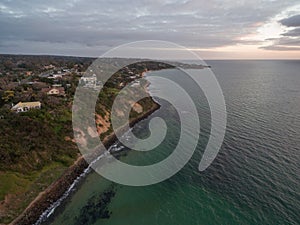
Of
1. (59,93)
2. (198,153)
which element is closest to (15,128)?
(59,93)

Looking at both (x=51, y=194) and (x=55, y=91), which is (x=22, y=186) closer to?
(x=51, y=194)

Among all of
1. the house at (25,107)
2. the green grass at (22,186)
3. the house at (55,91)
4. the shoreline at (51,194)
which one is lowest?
the shoreline at (51,194)

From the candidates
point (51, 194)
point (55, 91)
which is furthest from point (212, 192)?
point (55, 91)

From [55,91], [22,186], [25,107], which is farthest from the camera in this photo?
[55,91]

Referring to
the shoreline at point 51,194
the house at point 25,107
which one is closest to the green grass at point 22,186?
the shoreline at point 51,194

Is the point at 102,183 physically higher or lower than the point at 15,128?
lower

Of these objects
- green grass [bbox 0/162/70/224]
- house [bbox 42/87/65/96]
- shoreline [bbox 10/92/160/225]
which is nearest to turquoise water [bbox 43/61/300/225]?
shoreline [bbox 10/92/160/225]

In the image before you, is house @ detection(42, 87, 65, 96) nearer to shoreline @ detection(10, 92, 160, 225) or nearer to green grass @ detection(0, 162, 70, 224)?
shoreline @ detection(10, 92, 160, 225)

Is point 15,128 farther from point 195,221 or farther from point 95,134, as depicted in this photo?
point 195,221

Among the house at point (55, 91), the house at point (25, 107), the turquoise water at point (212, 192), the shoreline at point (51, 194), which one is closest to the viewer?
the turquoise water at point (212, 192)

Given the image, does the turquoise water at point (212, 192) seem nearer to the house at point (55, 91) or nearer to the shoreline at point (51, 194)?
the shoreline at point (51, 194)

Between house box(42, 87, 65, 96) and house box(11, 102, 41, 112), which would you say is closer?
house box(11, 102, 41, 112)
